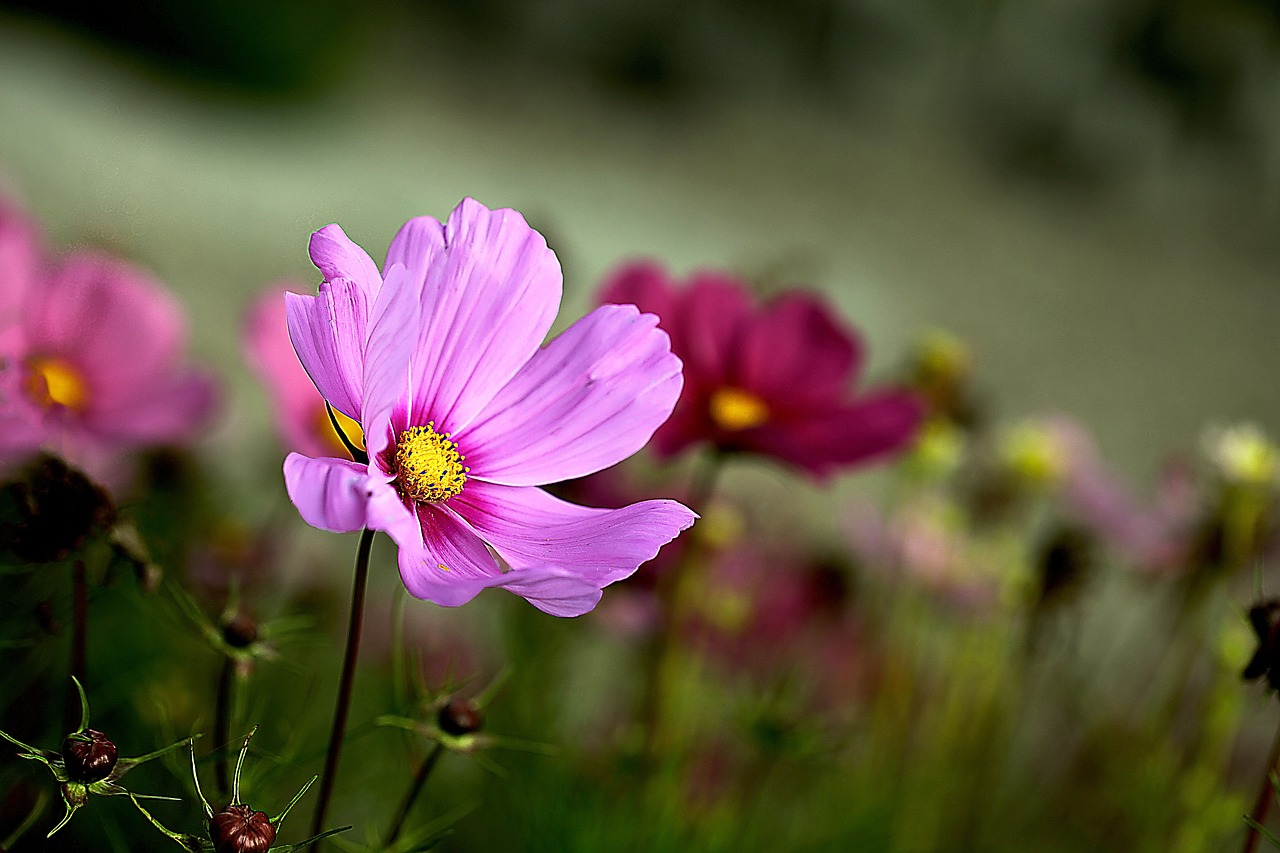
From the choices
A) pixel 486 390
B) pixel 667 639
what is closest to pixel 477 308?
pixel 486 390

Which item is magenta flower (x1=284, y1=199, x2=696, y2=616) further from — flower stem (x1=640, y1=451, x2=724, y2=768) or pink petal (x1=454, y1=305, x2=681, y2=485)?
flower stem (x1=640, y1=451, x2=724, y2=768)

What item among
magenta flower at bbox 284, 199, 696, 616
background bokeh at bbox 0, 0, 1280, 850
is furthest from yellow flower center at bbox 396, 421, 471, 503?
background bokeh at bbox 0, 0, 1280, 850

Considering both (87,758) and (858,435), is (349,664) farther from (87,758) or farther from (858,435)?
(858,435)

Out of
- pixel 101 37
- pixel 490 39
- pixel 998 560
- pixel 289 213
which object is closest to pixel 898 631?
pixel 998 560

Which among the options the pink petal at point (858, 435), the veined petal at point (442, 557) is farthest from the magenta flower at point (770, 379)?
the veined petal at point (442, 557)

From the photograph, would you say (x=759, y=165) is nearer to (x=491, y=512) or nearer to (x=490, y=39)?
(x=490, y=39)
